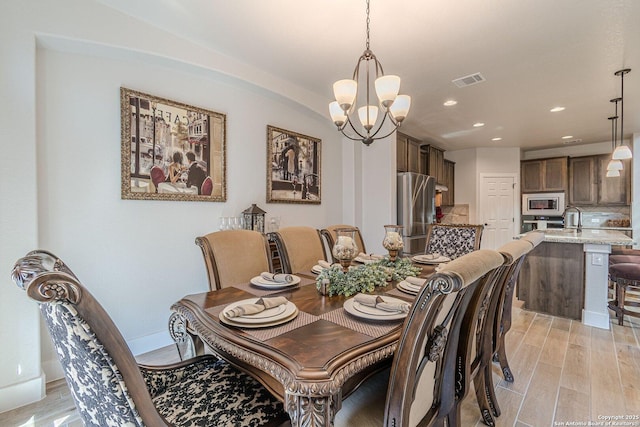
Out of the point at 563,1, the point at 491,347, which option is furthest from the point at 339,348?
the point at 563,1

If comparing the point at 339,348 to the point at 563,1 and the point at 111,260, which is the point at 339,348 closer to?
the point at 111,260

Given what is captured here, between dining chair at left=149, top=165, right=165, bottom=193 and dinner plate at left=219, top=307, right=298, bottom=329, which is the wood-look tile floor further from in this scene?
dining chair at left=149, top=165, right=165, bottom=193

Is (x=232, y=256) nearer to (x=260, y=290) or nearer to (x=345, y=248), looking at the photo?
(x=260, y=290)

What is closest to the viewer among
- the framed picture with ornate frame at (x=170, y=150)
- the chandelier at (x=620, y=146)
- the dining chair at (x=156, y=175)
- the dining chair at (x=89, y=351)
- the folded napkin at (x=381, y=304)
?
the dining chair at (x=89, y=351)

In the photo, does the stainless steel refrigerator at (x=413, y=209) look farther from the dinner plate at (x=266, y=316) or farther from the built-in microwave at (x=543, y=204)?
the built-in microwave at (x=543, y=204)

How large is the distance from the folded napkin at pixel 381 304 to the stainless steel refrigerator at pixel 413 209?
3.00m

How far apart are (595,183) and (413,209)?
436cm

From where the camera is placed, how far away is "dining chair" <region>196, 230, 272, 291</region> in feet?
5.81

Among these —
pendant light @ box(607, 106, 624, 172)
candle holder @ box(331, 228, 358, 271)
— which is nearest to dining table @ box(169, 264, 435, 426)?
candle holder @ box(331, 228, 358, 271)

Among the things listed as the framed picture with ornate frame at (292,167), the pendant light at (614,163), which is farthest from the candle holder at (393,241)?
the pendant light at (614,163)

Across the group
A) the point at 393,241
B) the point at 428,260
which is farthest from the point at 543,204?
the point at 393,241

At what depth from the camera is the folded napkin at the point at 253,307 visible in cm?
111

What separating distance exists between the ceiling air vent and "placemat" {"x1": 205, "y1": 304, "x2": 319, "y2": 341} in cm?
312

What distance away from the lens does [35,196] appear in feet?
6.00
